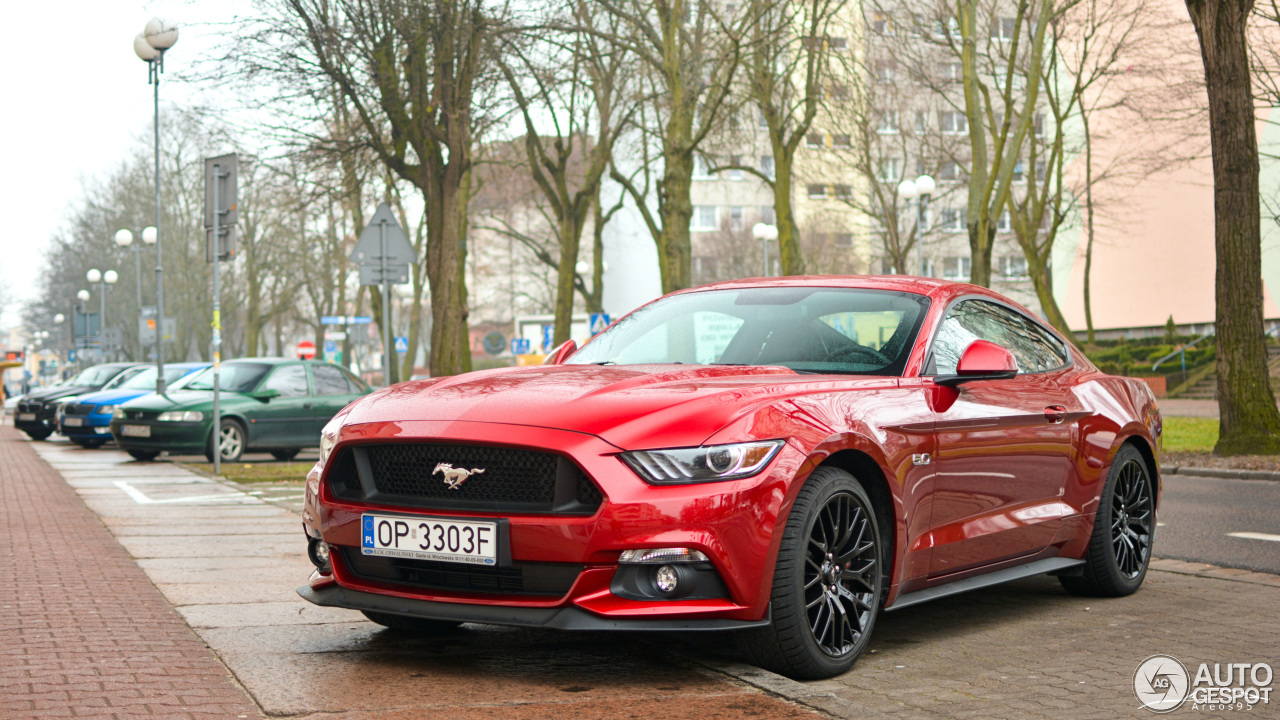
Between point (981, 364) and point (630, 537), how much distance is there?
1862 mm

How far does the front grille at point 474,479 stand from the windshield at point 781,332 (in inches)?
52.8

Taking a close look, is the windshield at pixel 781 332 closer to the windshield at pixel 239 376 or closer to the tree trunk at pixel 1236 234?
the tree trunk at pixel 1236 234

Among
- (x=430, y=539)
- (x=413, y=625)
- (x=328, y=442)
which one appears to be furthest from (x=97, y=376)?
(x=430, y=539)

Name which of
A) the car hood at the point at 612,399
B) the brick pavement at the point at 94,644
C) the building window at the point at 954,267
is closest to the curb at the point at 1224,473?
the car hood at the point at 612,399

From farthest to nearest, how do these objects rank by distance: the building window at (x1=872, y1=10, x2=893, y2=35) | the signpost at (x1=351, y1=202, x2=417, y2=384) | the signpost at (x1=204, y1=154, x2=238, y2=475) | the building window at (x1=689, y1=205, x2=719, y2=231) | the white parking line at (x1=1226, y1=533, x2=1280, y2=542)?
the building window at (x1=689, y1=205, x2=719, y2=231), the building window at (x1=872, y1=10, x2=893, y2=35), the signpost at (x1=351, y1=202, x2=417, y2=384), the signpost at (x1=204, y1=154, x2=238, y2=475), the white parking line at (x1=1226, y1=533, x2=1280, y2=542)

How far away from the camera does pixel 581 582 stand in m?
4.41

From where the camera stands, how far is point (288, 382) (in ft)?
63.2

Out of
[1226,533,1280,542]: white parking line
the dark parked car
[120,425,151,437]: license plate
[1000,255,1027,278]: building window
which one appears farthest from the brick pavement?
[1000,255,1027,278]: building window

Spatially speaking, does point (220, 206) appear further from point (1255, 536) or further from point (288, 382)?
point (1255, 536)

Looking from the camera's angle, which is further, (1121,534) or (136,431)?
(136,431)

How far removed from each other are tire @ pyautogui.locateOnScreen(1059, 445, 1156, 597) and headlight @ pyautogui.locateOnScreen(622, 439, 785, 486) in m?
2.87

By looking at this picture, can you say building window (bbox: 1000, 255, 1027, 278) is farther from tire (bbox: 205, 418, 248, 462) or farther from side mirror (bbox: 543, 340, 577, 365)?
side mirror (bbox: 543, 340, 577, 365)

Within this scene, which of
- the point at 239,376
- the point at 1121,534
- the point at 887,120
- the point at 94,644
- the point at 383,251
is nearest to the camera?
the point at 94,644

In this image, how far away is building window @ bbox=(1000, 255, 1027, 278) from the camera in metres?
59.1
